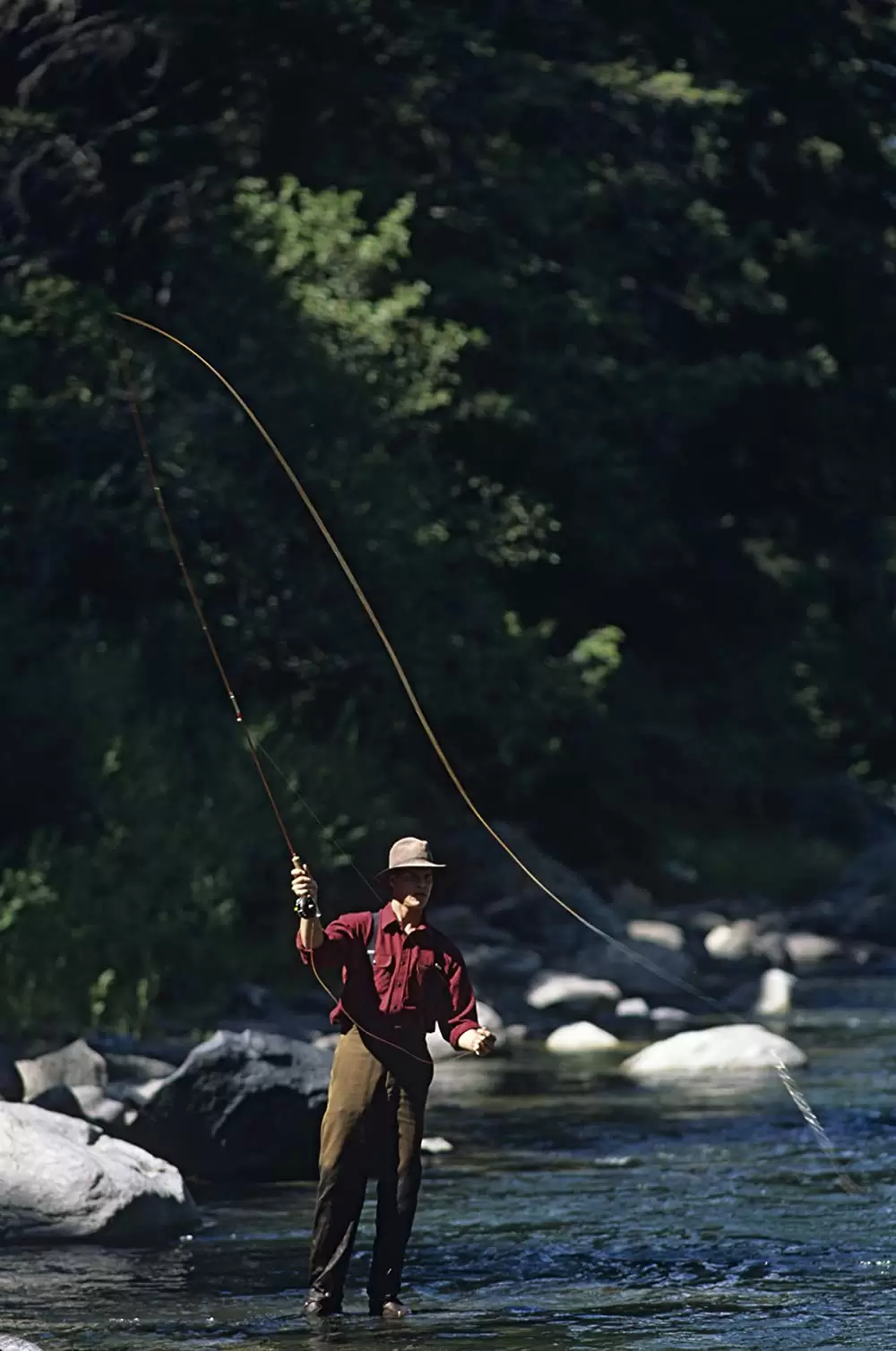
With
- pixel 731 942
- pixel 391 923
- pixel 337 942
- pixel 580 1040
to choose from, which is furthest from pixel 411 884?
pixel 731 942

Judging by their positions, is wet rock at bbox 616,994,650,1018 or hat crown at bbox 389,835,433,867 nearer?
hat crown at bbox 389,835,433,867

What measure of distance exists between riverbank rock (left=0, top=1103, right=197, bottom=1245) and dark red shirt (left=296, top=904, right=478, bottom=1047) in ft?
7.67

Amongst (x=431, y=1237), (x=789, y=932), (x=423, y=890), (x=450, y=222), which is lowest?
(x=789, y=932)

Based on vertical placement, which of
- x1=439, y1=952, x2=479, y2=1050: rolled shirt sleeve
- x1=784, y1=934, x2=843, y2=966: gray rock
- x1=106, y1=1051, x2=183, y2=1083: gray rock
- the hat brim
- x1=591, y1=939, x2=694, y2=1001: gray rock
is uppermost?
the hat brim

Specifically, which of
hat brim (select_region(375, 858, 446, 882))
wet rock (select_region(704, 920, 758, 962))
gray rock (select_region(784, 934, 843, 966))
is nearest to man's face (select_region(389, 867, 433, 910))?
hat brim (select_region(375, 858, 446, 882))

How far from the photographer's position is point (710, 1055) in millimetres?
18516

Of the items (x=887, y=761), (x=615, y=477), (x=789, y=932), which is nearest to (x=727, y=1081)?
(x=615, y=477)

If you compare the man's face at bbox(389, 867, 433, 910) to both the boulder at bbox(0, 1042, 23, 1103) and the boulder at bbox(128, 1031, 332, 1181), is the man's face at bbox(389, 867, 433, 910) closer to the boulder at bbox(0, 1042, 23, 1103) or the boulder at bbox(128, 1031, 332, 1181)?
the boulder at bbox(128, 1031, 332, 1181)

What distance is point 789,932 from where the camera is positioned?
32062mm

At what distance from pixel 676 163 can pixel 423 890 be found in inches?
894

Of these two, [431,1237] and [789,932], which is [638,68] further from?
[431,1237]

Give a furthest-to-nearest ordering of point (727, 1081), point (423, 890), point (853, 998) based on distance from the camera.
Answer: point (853, 998), point (727, 1081), point (423, 890)

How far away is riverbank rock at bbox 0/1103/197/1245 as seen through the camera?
11.3 m

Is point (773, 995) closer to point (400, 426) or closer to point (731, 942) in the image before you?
point (400, 426)
